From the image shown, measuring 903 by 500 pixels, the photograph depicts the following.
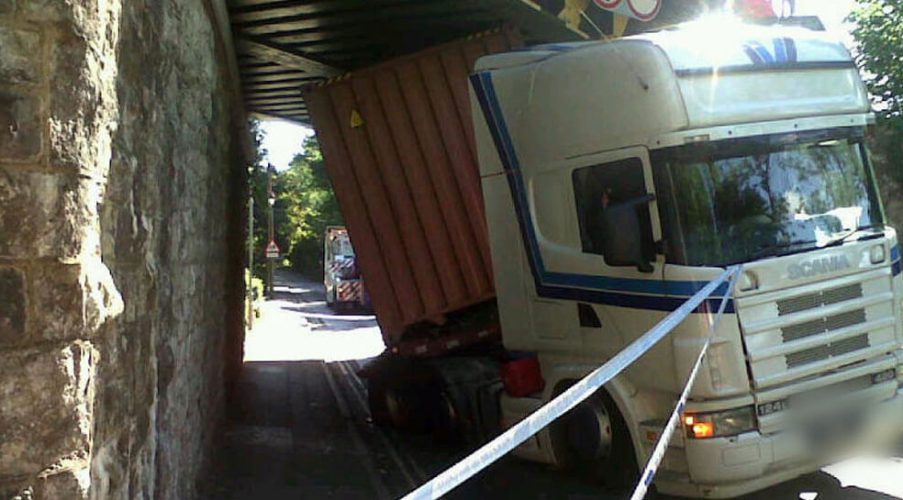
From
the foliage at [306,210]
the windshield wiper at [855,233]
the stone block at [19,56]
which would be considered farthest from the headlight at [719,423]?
the foliage at [306,210]

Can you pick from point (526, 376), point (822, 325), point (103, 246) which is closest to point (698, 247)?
point (822, 325)

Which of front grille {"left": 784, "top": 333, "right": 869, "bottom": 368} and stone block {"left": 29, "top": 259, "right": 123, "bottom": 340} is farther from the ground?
stone block {"left": 29, "top": 259, "right": 123, "bottom": 340}

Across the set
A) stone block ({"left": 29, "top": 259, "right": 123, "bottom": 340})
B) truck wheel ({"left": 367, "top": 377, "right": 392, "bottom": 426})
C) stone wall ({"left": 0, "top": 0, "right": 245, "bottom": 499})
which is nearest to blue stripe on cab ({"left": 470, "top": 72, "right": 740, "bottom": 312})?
stone wall ({"left": 0, "top": 0, "right": 245, "bottom": 499})

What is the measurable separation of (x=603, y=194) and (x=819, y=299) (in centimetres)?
155

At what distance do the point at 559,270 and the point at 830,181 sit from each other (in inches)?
76.3

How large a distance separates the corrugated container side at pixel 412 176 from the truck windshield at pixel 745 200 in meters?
2.68

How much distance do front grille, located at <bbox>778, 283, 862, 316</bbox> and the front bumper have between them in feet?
2.48

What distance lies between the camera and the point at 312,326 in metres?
25.2

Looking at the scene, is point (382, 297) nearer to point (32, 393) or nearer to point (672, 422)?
point (672, 422)

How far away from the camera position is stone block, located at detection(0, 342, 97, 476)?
2404 mm

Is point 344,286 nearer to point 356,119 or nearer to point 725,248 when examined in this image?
point 356,119

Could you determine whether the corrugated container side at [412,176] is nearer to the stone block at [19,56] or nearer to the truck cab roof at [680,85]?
the truck cab roof at [680,85]

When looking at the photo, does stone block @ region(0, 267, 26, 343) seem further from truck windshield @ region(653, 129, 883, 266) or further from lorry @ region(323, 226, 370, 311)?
lorry @ region(323, 226, 370, 311)

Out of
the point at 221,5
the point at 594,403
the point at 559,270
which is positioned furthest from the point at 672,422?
the point at 221,5
